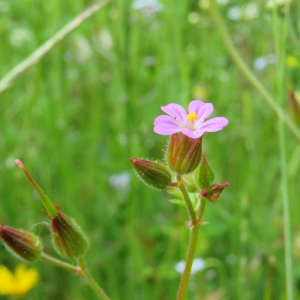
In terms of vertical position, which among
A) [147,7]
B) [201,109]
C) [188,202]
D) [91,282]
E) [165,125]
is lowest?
[91,282]

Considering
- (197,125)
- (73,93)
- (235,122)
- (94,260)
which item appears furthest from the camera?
(73,93)

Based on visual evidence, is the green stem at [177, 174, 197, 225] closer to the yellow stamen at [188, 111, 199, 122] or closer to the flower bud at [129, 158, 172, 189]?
the flower bud at [129, 158, 172, 189]

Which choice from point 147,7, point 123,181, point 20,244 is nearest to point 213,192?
point 20,244

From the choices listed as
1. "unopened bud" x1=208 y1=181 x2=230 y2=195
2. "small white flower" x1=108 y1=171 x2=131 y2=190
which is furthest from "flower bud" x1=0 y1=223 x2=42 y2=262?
"small white flower" x1=108 y1=171 x2=131 y2=190

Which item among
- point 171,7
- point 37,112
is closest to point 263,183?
point 171,7

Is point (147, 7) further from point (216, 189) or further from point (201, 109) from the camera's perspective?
point (216, 189)

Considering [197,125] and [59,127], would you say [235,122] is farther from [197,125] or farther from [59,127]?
[197,125]
